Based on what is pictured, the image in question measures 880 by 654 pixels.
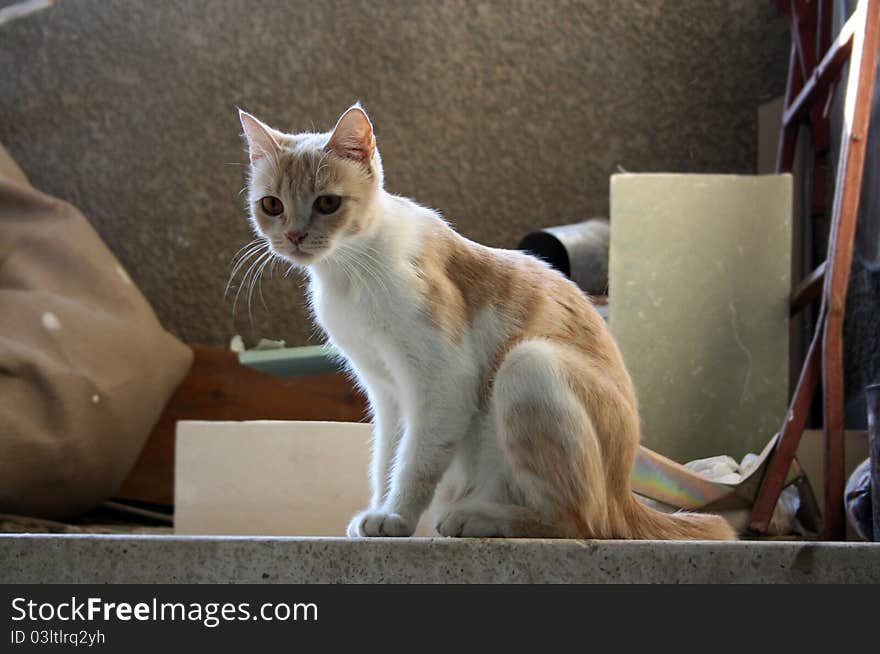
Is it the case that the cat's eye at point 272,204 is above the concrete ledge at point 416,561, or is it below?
above

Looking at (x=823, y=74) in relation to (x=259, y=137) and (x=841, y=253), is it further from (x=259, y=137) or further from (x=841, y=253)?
(x=259, y=137)

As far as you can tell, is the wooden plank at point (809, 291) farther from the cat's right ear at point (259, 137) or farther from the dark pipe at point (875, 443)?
the cat's right ear at point (259, 137)

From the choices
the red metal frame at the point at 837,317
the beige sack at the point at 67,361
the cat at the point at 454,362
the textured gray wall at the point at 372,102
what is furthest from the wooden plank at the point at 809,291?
the beige sack at the point at 67,361

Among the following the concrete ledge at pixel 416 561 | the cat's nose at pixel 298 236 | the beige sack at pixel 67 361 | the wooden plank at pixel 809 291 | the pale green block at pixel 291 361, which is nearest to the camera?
the concrete ledge at pixel 416 561

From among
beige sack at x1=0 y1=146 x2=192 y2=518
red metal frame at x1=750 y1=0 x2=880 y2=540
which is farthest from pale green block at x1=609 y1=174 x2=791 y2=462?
beige sack at x1=0 y1=146 x2=192 y2=518

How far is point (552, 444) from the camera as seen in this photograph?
1.13 metres

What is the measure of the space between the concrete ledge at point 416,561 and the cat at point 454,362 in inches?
5.0

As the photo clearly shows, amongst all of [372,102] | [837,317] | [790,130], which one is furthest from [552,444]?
[372,102]

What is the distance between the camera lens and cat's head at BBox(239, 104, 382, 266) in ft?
4.09

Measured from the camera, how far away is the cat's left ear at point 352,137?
4.18 feet

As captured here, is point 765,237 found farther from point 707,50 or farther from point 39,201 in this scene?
point 39,201

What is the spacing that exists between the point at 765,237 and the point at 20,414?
1.68 m

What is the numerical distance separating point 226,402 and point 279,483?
963 millimetres
